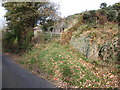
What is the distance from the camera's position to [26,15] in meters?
11.3

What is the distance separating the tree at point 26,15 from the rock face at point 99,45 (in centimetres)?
525

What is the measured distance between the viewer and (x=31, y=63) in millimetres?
7891

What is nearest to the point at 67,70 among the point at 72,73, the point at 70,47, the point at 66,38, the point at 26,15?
the point at 72,73

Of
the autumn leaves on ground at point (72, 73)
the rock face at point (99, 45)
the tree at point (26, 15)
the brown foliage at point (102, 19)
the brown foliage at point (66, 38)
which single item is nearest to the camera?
the autumn leaves on ground at point (72, 73)

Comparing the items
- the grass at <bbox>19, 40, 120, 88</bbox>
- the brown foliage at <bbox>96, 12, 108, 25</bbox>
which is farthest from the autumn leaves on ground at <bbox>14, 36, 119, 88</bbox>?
the brown foliage at <bbox>96, 12, 108, 25</bbox>

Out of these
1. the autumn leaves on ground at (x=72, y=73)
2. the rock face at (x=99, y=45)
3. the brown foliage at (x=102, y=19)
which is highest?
the brown foliage at (x=102, y=19)

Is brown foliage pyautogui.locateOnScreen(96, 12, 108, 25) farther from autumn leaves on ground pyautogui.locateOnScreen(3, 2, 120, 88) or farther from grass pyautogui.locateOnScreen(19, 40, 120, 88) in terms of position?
grass pyautogui.locateOnScreen(19, 40, 120, 88)

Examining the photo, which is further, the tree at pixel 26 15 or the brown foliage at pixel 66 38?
the tree at pixel 26 15

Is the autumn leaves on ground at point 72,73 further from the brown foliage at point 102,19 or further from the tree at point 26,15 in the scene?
the tree at point 26,15

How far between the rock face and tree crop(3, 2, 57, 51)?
207 inches

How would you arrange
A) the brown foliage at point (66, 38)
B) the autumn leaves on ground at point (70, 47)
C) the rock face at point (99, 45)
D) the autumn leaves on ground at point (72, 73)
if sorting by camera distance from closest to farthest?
the autumn leaves on ground at point (72, 73) < the autumn leaves on ground at point (70, 47) < the rock face at point (99, 45) < the brown foliage at point (66, 38)

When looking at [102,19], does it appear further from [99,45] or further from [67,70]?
[67,70]

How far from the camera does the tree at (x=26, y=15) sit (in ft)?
36.9

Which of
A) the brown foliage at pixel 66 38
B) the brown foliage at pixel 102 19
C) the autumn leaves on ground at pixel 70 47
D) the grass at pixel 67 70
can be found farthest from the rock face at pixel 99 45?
the brown foliage at pixel 102 19
